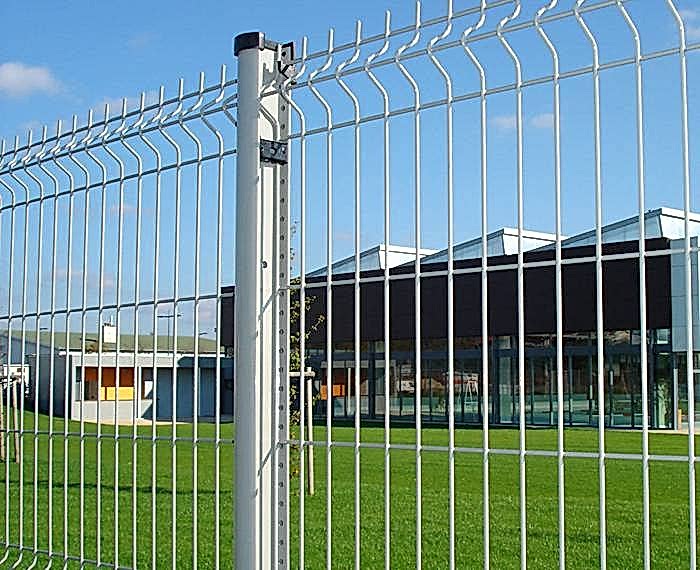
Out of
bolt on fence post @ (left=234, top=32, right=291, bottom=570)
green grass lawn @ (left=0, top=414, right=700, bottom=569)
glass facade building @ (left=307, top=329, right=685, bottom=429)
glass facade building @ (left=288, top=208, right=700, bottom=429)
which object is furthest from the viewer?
glass facade building @ (left=307, top=329, right=685, bottom=429)

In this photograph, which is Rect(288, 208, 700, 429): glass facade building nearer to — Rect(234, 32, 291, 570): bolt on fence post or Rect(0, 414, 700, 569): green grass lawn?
Rect(0, 414, 700, 569): green grass lawn

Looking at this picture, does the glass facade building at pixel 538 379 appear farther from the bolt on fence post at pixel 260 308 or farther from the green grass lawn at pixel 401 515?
the bolt on fence post at pixel 260 308

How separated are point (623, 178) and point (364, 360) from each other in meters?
24.5

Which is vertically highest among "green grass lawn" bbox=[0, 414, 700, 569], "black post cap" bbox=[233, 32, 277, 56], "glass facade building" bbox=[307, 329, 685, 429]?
"black post cap" bbox=[233, 32, 277, 56]

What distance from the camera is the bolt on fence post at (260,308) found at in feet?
11.0

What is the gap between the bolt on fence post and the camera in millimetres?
3361

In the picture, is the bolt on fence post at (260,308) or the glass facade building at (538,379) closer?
the bolt on fence post at (260,308)

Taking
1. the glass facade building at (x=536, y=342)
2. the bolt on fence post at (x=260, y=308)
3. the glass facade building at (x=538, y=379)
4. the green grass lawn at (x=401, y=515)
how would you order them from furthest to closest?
the glass facade building at (x=538, y=379), the glass facade building at (x=536, y=342), the green grass lawn at (x=401, y=515), the bolt on fence post at (x=260, y=308)

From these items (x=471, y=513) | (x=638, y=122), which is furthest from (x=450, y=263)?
(x=471, y=513)

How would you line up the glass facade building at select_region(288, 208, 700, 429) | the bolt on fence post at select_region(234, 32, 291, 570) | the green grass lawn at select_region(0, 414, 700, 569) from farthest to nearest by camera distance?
the glass facade building at select_region(288, 208, 700, 429)
the green grass lawn at select_region(0, 414, 700, 569)
the bolt on fence post at select_region(234, 32, 291, 570)

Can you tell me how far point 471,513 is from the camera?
938 centimetres

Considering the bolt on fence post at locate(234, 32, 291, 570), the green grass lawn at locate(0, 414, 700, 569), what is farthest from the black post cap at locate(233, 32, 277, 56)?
the green grass lawn at locate(0, 414, 700, 569)

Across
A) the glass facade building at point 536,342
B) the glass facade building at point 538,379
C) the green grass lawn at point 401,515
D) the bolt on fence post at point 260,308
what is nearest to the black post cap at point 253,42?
the bolt on fence post at point 260,308

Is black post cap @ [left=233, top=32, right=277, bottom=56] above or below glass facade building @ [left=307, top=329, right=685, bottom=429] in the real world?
above
